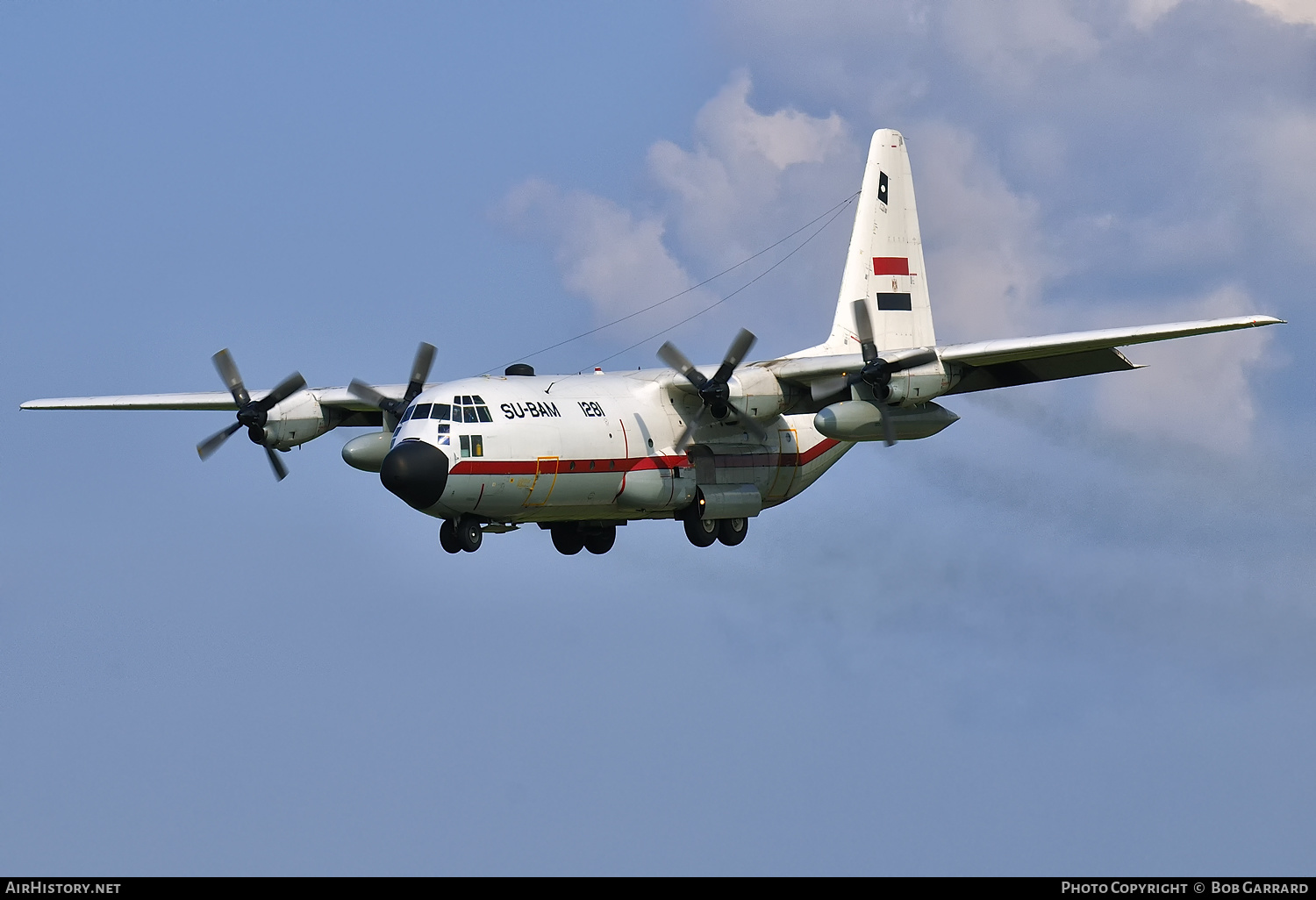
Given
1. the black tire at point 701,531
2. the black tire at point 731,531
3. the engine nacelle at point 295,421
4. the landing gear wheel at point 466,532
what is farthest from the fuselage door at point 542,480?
the engine nacelle at point 295,421

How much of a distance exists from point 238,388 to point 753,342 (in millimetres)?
9554

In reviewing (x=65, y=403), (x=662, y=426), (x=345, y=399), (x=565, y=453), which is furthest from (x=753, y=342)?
(x=65, y=403)

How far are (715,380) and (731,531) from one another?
128 inches

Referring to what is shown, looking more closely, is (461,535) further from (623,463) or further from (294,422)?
(294,422)

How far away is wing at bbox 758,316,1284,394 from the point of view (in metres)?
32.0

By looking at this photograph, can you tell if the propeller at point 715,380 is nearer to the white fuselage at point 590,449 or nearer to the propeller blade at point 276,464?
the white fuselage at point 590,449

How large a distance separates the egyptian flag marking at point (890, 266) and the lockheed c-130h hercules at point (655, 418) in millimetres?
72

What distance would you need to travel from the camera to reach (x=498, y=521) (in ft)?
108

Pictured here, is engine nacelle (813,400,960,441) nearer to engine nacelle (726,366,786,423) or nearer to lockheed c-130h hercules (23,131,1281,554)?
lockheed c-130h hercules (23,131,1281,554)

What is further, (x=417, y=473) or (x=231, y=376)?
(x=231, y=376)

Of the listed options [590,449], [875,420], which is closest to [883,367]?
[875,420]

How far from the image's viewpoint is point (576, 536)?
118 feet

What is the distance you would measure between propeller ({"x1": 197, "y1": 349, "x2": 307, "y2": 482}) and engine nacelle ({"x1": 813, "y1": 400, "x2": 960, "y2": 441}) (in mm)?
9876
